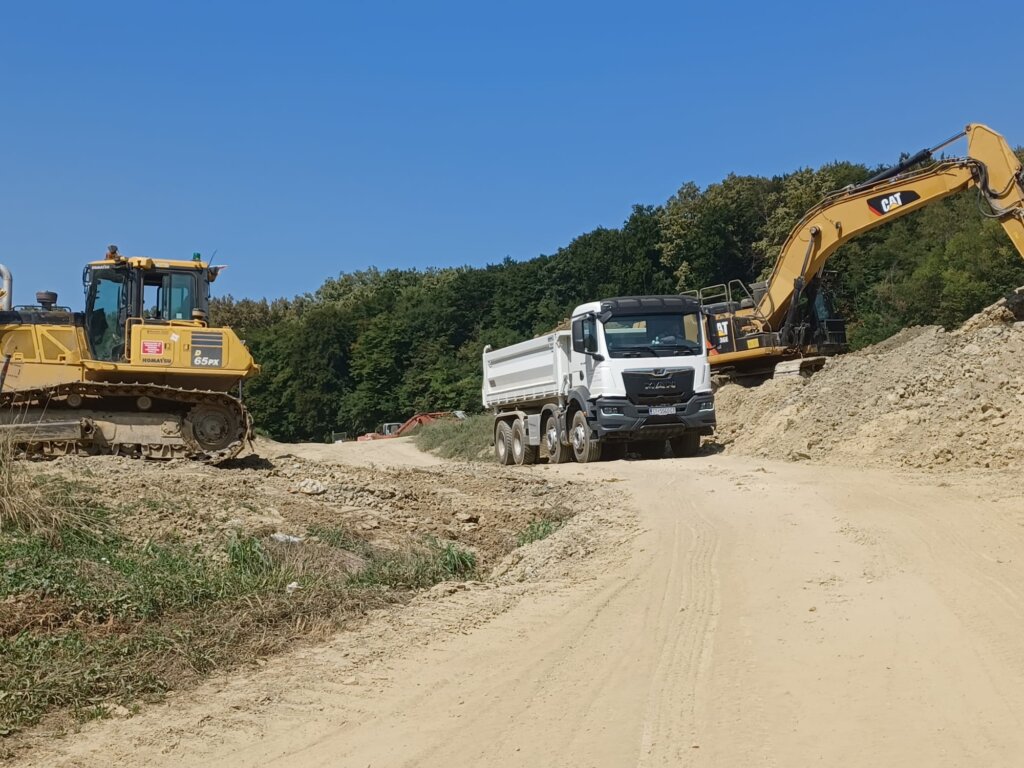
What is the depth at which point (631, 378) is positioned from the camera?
18.2 metres

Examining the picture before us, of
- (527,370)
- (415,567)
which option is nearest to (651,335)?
(527,370)

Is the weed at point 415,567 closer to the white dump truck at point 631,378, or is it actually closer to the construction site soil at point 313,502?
the construction site soil at point 313,502

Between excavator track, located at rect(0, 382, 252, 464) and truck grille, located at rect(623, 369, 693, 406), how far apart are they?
6787 millimetres

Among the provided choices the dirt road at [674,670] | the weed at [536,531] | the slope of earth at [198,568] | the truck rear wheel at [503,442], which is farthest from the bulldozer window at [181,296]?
the dirt road at [674,670]

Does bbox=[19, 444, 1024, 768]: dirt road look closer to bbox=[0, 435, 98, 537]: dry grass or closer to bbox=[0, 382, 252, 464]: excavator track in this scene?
bbox=[0, 435, 98, 537]: dry grass

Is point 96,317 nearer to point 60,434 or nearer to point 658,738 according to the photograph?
point 60,434

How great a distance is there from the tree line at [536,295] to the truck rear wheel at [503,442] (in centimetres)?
2218

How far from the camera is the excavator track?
631 inches

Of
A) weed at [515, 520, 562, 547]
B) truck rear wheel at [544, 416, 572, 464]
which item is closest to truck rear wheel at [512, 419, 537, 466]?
truck rear wheel at [544, 416, 572, 464]

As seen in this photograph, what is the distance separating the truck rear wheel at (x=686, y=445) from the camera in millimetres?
19359

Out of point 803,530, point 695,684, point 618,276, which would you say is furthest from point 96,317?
point 618,276

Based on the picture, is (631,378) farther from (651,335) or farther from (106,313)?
(106,313)

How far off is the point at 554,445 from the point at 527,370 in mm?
2025

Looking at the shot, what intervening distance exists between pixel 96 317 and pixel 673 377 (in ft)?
33.4
